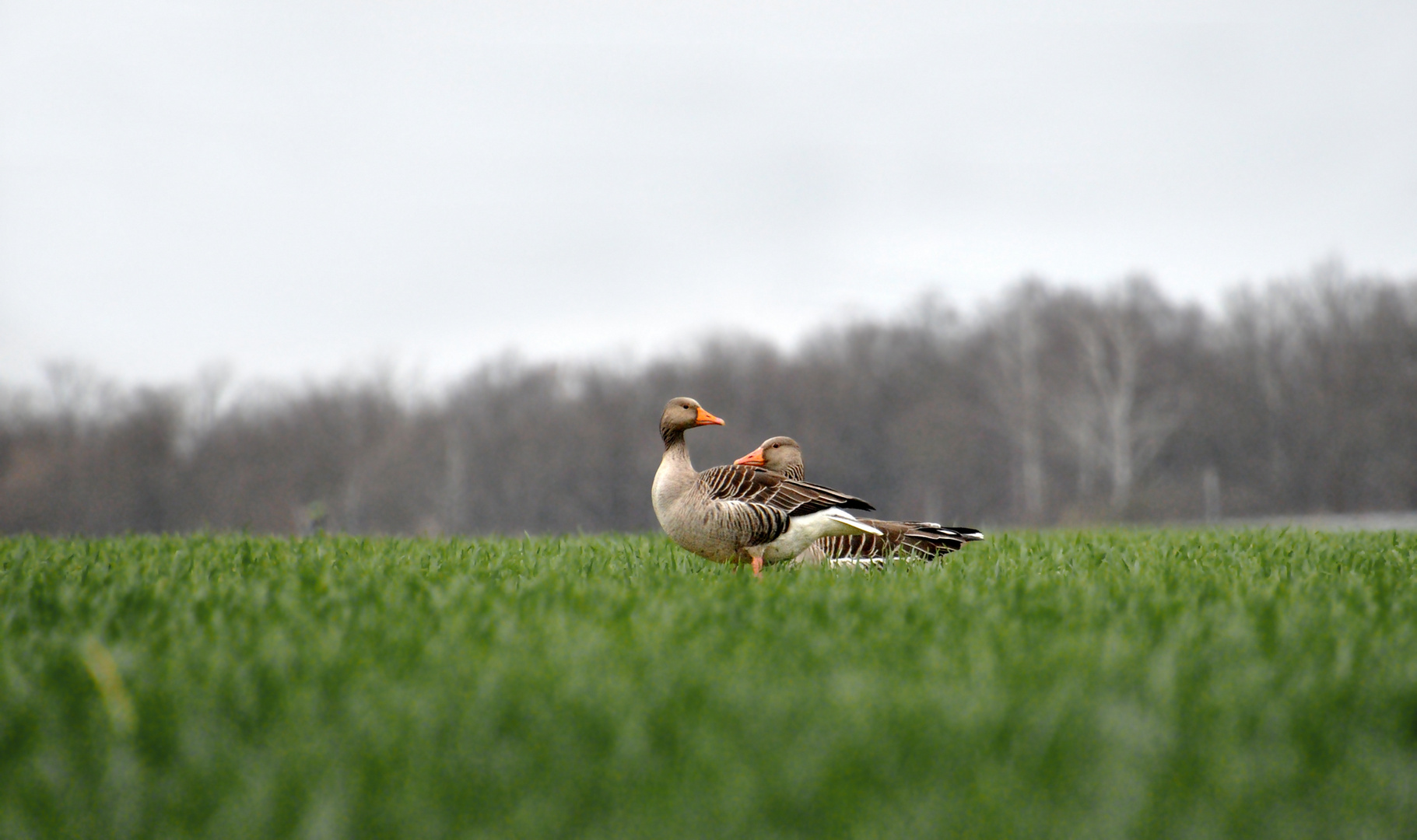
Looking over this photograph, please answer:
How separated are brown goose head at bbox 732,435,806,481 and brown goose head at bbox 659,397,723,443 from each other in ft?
2.42

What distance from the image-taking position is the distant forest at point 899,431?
42.2 m

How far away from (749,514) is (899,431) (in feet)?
147

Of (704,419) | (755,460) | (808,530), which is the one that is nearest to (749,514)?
(808,530)

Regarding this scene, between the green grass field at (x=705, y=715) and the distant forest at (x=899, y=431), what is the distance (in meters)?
36.0

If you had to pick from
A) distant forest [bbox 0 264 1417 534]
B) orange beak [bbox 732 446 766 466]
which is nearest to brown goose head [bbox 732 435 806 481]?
orange beak [bbox 732 446 766 466]

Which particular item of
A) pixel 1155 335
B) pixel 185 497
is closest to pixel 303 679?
pixel 1155 335

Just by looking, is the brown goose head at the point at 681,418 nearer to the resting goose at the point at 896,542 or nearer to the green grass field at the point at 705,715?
the resting goose at the point at 896,542

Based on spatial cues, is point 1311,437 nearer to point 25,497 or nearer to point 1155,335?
point 1155,335

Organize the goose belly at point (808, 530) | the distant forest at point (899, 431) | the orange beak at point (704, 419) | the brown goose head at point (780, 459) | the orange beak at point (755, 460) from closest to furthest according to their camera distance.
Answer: the goose belly at point (808, 530) → the orange beak at point (704, 419) → the orange beak at point (755, 460) → the brown goose head at point (780, 459) → the distant forest at point (899, 431)

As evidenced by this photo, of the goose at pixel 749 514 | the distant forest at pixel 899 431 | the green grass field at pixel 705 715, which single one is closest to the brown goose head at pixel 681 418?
the goose at pixel 749 514

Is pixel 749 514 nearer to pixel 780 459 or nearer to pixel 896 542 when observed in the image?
pixel 896 542

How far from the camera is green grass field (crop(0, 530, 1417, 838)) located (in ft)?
6.59

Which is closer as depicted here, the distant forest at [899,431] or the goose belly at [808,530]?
the goose belly at [808,530]

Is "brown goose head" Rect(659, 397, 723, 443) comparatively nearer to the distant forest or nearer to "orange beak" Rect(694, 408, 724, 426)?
"orange beak" Rect(694, 408, 724, 426)
